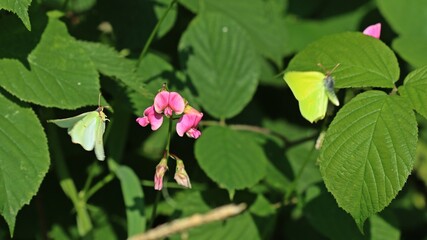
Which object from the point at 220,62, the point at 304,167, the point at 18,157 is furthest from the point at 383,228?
the point at 18,157

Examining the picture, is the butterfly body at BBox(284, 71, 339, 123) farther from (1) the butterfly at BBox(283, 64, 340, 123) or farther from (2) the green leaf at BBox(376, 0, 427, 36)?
(2) the green leaf at BBox(376, 0, 427, 36)

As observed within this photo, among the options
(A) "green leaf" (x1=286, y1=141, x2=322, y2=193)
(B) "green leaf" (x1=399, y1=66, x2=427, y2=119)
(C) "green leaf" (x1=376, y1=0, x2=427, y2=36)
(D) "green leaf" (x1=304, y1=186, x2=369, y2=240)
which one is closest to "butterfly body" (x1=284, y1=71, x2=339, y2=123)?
(B) "green leaf" (x1=399, y1=66, x2=427, y2=119)

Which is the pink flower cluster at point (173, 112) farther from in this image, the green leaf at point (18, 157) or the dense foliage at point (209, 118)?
the green leaf at point (18, 157)

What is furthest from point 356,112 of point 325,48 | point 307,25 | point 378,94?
point 307,25

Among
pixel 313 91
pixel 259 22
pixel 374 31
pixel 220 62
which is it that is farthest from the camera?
pixel 259 22

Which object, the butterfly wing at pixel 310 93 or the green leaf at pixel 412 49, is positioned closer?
the butterfly wing at pixel 310 93

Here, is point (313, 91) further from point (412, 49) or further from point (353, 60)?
point (412, 49)

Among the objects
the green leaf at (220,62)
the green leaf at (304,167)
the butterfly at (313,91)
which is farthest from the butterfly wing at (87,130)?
the green leaf at (304,167)
